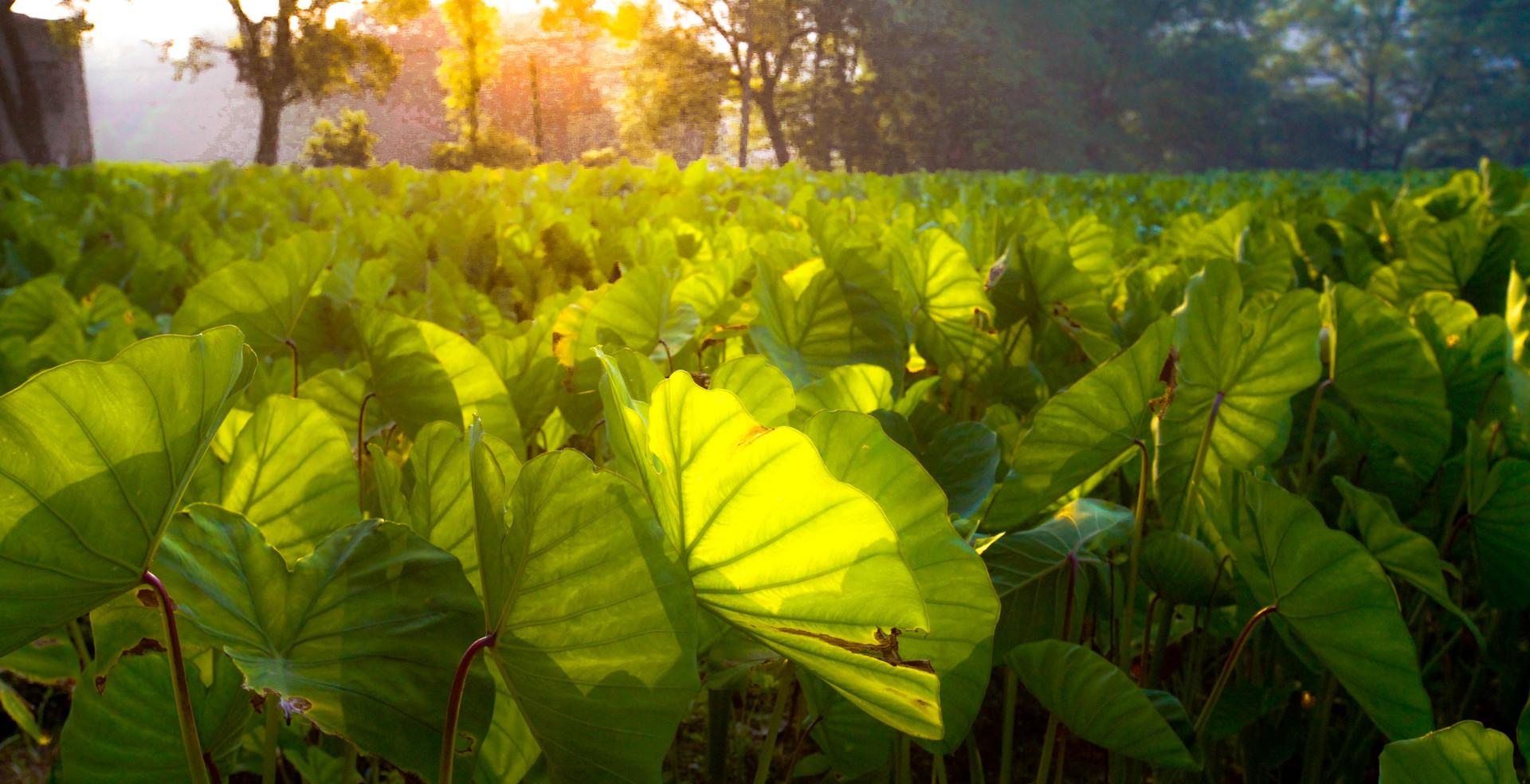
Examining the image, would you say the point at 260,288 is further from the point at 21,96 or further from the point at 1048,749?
the point at 21,96

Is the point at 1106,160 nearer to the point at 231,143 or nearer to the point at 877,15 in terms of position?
the point at 877,15

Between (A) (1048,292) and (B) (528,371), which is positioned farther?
(A) (1048,292)

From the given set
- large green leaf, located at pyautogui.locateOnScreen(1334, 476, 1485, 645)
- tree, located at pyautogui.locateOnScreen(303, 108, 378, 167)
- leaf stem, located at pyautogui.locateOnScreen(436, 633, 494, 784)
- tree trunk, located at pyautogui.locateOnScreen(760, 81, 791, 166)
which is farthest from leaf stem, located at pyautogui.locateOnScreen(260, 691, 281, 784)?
tree, located at pyautogui.locateOnScreen(303, 108, 378, 167)

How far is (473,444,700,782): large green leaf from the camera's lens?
31cm

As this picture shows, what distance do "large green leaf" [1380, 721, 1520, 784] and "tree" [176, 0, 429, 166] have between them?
22793 millimetres

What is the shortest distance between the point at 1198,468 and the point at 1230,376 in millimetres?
68

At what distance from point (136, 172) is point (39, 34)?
1.73 m

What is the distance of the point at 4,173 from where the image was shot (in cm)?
407

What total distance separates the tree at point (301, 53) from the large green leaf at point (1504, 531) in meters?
22.6

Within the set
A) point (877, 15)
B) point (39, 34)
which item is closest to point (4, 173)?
point (39, 34)

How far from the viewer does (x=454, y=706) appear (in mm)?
331

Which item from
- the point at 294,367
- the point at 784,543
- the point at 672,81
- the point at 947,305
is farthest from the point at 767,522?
the point at 672,81

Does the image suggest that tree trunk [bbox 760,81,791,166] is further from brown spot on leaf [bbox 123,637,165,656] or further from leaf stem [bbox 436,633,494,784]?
leaf stem [bbox 436,633,494,784]

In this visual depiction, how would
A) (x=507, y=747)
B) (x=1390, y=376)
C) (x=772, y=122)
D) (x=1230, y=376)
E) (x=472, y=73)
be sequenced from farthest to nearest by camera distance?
1. (x=472, y=73)
2. (x=772, y=122)
3. (x=1390, y=376)
4. (x=1230, y=376)
5. (x=507, y=747)
